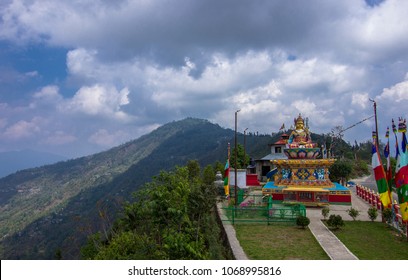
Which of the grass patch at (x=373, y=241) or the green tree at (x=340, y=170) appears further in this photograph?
the green tree at (x=340, y=170)

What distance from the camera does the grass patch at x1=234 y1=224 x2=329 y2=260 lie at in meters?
14.1

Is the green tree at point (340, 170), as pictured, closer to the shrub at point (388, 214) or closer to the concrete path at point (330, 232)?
the concrete path at point (330, 232)

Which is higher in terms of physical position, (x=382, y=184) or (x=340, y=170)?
(x=340, y=170)

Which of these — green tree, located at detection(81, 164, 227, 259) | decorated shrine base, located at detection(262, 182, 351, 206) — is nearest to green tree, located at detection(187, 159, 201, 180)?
decorated shrine base, located at detection(262, 182, 351, 206)

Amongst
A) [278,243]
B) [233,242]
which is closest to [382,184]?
[278,243]

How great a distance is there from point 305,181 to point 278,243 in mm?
12835

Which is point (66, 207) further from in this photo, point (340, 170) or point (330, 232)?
point (330, 232)

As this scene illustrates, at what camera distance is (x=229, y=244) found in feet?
52.2

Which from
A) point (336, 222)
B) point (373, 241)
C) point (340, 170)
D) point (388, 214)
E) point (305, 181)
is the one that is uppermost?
point (340, 170)

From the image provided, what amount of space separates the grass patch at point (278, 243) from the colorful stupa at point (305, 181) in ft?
25.7

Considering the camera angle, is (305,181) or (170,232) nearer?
(170,232)

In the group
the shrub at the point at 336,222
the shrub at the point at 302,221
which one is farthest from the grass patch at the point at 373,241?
the shrub at the point at 302,221

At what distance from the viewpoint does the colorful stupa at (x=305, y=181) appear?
26.2 m

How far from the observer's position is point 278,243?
1596cm
